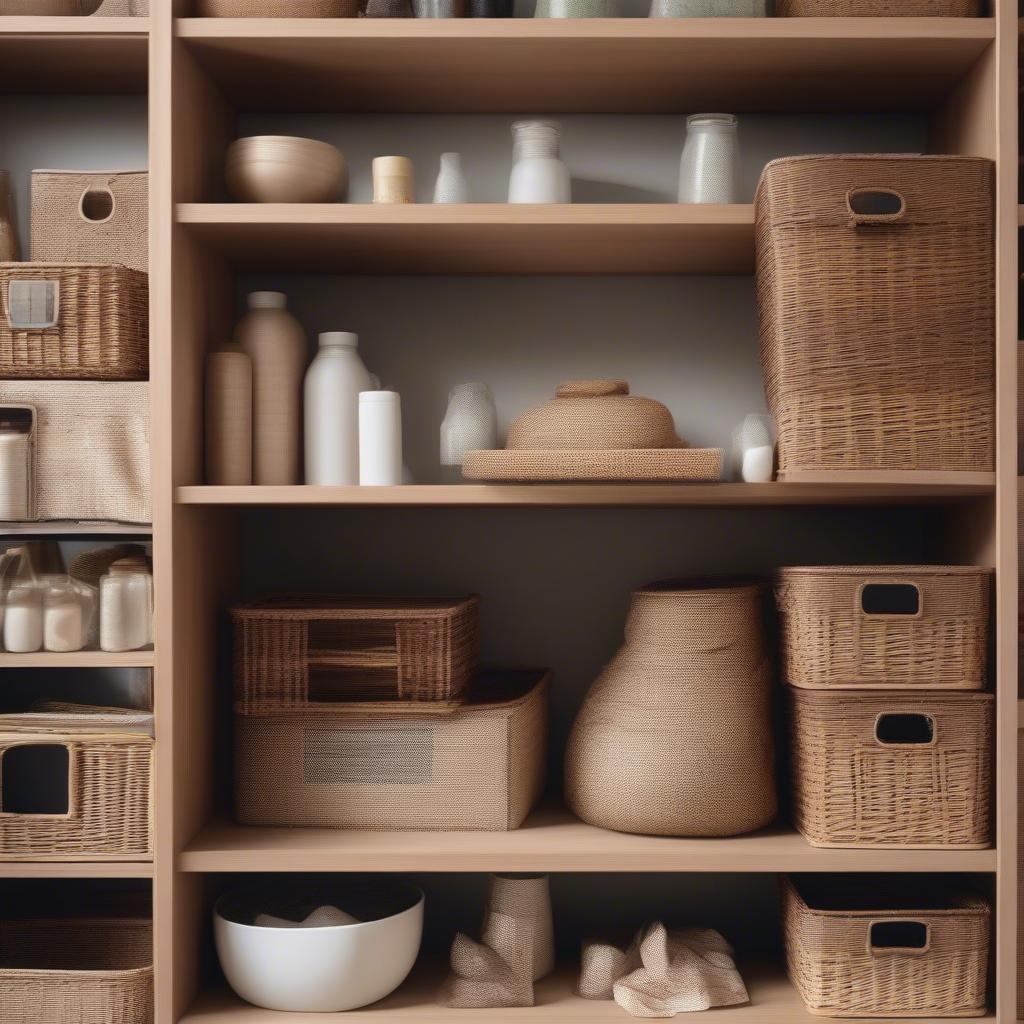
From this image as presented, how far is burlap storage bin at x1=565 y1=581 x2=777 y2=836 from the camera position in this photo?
167cm

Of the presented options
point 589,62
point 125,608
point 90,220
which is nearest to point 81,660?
point 125,608

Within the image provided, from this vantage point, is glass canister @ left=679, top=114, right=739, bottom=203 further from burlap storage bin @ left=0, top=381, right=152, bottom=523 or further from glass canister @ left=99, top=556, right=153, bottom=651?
glass canister @ left=99, top=556, right=153, bottom=651

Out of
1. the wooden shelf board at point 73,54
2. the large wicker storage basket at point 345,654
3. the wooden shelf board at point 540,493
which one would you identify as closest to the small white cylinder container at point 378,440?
the wooden shelf board at point 540,493

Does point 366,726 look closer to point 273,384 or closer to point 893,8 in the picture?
point 273,384

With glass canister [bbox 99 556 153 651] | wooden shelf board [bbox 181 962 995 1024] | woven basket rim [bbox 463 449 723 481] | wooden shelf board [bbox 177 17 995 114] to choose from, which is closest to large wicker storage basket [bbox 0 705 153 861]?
glass canister [bbox 99 556 153 651]

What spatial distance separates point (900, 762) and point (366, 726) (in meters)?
0.80

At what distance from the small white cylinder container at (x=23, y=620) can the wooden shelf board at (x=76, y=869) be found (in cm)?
31

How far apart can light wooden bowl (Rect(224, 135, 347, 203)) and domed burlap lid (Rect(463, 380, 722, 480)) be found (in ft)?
1.64

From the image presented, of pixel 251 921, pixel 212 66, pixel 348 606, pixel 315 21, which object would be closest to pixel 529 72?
pixel 315 21

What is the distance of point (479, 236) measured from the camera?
1719 millimetres

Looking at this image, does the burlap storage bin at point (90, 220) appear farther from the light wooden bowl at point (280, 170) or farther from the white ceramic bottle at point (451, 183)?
the white ceramic bottle at point (451, 183)

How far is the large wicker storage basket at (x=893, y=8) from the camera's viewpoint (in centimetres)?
170

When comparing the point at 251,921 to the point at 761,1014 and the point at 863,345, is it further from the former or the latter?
the point at 863,345

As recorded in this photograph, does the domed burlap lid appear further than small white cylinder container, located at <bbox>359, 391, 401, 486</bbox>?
No
